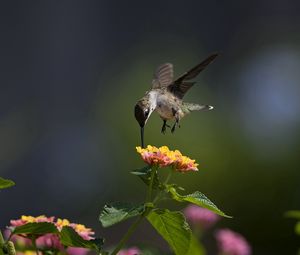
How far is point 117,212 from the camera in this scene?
1.04 metres

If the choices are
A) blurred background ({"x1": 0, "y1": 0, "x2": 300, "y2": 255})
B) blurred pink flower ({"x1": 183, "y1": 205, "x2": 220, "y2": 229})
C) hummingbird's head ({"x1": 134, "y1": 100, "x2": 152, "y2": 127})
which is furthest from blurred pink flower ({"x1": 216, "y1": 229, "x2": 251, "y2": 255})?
blurred background ({"x1": 0, "y1": 0, "x2": 300, "y2": 255})

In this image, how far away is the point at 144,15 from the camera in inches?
360

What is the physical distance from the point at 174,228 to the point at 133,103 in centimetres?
494

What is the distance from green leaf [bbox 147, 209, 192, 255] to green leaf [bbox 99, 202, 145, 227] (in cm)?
3

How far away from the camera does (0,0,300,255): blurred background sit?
4992 mm

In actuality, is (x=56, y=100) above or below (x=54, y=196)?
above

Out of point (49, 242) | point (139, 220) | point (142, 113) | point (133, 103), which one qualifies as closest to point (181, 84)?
point (142, 113)

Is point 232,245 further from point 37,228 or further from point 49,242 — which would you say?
point 37,228

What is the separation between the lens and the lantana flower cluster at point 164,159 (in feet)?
3.68

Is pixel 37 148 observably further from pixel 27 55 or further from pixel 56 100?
pixel 27 55

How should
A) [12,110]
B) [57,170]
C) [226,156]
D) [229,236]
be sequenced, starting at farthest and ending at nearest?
[12,110], [57,170], [226,156], [229,236]

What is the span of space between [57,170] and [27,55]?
1587 millimetres

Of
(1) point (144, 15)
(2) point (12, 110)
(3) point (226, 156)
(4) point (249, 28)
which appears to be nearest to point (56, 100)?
(2) point (12, 110)

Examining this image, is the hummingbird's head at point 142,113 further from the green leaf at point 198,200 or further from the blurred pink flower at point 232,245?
the blurred pink flower at point 232,245
